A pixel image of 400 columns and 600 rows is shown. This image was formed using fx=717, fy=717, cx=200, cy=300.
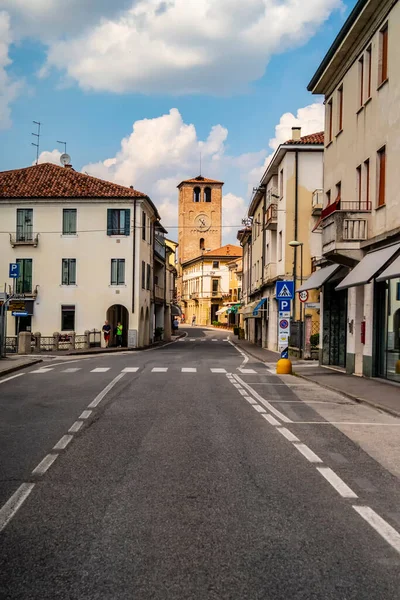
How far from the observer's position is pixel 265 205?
157 feet

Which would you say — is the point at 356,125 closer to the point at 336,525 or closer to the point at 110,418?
the point at 110,418

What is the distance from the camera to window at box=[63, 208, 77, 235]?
48.9 m

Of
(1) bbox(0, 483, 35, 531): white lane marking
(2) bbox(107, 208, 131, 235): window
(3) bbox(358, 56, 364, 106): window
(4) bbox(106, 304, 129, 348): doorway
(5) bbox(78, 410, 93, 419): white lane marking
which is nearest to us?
(1) bbox(0, 483, 35, 531): white lane marking

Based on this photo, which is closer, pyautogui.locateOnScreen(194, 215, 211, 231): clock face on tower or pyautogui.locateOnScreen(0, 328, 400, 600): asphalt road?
pyautogui.locateOnScreen(0, 328, 400, 600): asphalt road

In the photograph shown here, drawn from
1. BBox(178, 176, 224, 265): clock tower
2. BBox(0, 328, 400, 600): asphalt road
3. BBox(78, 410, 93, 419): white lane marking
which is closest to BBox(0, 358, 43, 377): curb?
BBox(78, 410, 93, 419): white lane marking

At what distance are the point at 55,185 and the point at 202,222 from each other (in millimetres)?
87155

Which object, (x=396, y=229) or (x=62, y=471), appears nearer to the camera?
(x=62, y=471)

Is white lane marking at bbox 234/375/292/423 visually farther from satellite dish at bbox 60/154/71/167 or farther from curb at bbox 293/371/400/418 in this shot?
satellite dish at bbox 60/154/71/167

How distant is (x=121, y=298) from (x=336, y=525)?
43.8m

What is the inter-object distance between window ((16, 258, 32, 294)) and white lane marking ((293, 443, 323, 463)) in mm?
41531

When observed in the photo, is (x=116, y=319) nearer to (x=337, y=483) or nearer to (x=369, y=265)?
(x=369, y=265)

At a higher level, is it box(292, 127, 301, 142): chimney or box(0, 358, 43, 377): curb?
box(292, 127, 301, 142): chimney

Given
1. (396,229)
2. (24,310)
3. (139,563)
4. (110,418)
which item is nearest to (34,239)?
(24,310)

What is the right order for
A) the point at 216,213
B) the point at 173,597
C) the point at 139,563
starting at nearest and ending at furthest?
the point at 173,597 → the point at 139,563 → the point at 216,213
